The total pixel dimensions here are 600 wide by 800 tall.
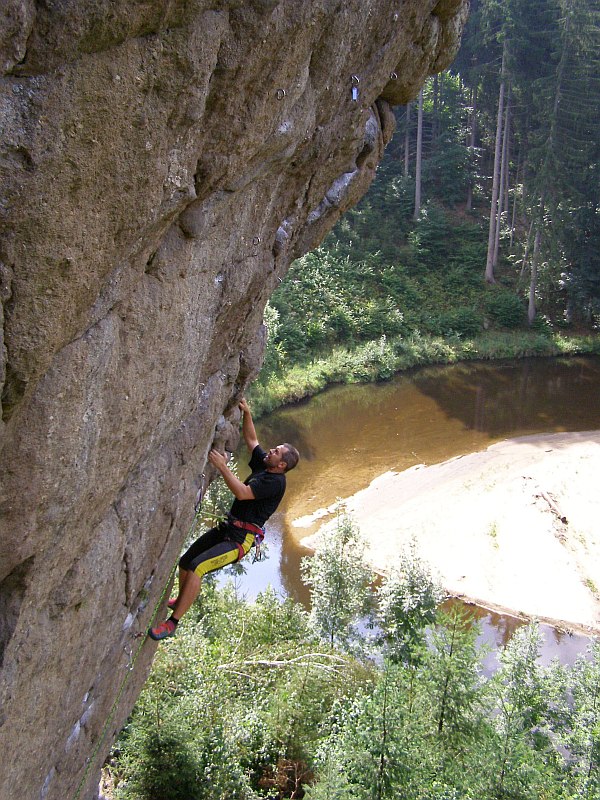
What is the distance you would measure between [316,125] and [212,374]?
236 cm

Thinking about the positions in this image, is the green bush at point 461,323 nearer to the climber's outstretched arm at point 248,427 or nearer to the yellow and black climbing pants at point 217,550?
the climber's outstretched arm at point 248,427

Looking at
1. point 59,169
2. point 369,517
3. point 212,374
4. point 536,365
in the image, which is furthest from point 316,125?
point 536,365

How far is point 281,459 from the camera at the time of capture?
727 cm

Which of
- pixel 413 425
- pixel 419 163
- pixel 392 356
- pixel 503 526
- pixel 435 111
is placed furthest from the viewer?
pixel 435 111

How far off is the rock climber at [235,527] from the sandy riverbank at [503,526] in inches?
365

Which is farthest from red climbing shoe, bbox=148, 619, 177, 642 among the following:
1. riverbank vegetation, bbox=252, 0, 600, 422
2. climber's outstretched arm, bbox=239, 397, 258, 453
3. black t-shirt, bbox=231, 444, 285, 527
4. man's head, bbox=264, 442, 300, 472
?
riverbank vegetation, bbox=252, 0, 600, 422

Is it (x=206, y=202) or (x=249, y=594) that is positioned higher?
(x=206, y=202)

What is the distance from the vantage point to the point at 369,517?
67.5ft

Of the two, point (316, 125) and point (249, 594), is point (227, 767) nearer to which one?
point (249, 594)

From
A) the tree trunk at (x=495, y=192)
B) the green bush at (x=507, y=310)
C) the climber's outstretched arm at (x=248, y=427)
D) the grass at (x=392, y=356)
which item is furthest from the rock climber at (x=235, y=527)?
the tree trunk at (x=495, y=192)

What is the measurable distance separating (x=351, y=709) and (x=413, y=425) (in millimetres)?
16462

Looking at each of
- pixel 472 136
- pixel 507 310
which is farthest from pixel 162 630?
pixel 472 136

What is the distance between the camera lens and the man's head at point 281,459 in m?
7.25

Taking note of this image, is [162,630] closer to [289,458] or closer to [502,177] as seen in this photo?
[289,458]
